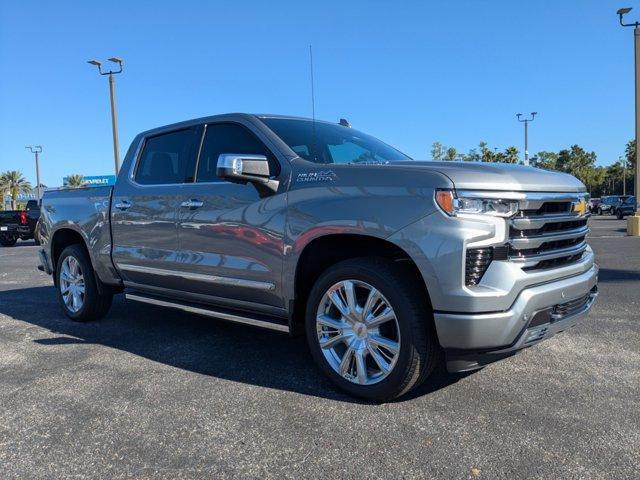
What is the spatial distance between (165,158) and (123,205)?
2.08 feet

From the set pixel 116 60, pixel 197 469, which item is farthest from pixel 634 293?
pixel 116 60

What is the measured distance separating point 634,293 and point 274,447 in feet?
18.5

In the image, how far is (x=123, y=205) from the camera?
205 inches

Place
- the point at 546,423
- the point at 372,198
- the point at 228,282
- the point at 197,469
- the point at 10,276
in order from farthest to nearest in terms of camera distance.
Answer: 1. the point at 10,276
2. the point at 228,282
3. the point at 372,198
4. the point at 546,423
5. the point at 197,469

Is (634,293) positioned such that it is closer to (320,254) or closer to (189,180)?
(320,254)

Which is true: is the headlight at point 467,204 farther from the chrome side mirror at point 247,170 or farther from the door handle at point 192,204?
the door handle at point 192,204

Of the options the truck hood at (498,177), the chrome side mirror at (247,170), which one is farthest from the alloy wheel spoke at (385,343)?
the chrome side mirror at (247,170)

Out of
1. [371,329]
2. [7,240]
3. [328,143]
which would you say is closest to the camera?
[371,329]

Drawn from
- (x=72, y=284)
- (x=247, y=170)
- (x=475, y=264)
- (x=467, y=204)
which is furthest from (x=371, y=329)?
(x=72, y=284)

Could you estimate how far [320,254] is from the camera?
3.78 metres

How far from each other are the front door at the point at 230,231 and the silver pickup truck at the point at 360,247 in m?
0.01

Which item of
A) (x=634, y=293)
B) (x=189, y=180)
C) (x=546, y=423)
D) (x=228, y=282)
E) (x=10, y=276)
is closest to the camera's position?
(x=546, y=423)

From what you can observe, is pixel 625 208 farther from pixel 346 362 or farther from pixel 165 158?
pixel 346 362

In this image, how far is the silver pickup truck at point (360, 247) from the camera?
2.99 m
